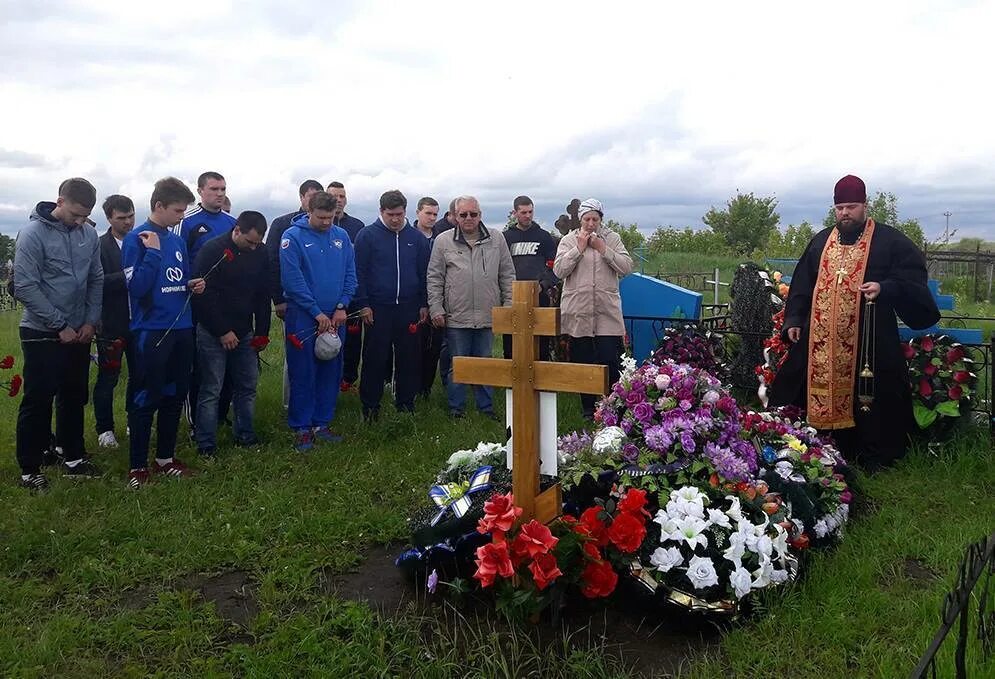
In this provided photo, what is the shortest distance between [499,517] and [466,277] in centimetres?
361

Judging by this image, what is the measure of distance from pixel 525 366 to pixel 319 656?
138cm

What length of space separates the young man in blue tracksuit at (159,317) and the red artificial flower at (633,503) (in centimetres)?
320

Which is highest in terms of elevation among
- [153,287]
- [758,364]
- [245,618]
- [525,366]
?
[153,287]

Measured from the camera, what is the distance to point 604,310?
6.36 metres

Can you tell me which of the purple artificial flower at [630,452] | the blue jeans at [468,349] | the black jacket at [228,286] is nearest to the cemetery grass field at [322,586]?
the purple artificial flower at [630,452]

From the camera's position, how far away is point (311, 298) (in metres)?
5.74

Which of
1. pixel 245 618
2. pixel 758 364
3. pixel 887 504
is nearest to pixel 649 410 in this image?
pixel 887 504

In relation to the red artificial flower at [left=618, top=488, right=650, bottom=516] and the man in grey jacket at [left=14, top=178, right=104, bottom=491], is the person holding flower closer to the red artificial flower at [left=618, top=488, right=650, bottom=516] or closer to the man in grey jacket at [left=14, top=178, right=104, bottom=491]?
the man in grey jacket at [left=14, top=178, right=104, bottom=491]

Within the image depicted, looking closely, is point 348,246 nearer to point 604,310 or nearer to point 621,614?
point 604,310

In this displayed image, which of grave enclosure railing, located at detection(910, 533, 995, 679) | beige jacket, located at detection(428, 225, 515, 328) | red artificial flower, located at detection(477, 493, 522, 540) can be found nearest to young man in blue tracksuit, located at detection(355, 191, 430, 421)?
beige jacket, located at detection(428, 225, 515, 328)

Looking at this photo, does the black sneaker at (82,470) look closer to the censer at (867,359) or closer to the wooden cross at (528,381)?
the wooden cross at (528,381)

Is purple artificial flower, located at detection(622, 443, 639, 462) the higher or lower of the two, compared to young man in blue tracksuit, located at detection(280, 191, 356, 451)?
lower

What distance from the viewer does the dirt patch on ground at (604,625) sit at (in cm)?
297

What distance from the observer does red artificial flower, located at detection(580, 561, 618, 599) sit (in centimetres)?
316
